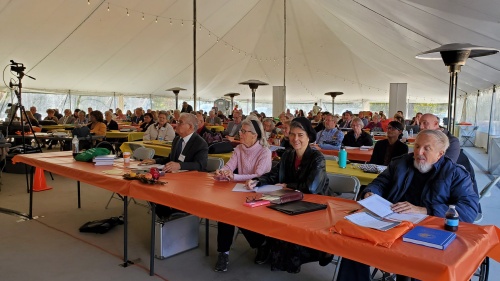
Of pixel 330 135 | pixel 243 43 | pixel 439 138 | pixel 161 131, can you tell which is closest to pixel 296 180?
pixel 439 138

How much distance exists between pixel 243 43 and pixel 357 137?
41.4 feet

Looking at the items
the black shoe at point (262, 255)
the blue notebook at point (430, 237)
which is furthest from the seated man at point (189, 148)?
the blue notebook at point (430, 237)

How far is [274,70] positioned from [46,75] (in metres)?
11.1

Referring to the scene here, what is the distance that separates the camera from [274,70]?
20.3 m

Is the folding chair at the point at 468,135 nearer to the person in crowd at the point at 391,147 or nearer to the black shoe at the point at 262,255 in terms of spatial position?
the person in crowd at the point at 391,147

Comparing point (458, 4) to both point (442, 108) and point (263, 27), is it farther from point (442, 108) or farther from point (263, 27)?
point (442, 108)

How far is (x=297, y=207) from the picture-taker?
224cm

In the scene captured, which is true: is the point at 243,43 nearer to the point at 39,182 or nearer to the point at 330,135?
the point at 330,135

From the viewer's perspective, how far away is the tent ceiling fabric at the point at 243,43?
23.5ft

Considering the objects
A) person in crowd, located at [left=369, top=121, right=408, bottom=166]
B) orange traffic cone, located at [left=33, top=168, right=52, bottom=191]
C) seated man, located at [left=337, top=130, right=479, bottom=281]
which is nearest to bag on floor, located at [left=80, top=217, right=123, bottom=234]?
orange traffic cone, located at [left=33, top=168, right=52, bottom=191]

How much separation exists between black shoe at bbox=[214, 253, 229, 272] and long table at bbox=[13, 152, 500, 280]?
63 cm

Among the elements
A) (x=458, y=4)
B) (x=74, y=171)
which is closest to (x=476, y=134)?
(x=458, y=4)

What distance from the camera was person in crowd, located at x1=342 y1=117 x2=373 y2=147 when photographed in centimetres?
591

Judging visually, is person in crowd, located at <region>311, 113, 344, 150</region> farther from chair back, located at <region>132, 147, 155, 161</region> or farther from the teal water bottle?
chair back, located at <region>132, 147, 155, 161</region>
